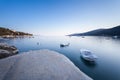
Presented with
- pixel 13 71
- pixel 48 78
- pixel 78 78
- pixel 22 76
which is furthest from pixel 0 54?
pixel 78 78

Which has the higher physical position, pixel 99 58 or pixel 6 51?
pixel 6 51

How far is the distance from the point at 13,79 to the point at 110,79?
17.6 m

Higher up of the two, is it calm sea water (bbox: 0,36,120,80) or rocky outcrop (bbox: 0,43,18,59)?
rocky outcrop (bbox: 0,43,18,59)

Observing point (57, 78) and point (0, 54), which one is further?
point (0, 54)

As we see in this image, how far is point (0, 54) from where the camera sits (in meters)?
28.6

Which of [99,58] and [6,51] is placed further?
[99,58]

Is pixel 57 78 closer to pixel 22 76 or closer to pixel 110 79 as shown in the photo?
pixel 22 76

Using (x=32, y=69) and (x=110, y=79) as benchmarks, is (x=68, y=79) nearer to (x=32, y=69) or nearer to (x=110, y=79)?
(x=32, y=69)

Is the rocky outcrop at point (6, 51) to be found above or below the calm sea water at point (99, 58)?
above

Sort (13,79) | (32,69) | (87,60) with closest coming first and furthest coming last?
1. (13,79)
2. (32,69)
3. (87,60)

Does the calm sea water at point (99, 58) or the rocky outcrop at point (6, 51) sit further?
the rocky outcrop at point (6, 51)

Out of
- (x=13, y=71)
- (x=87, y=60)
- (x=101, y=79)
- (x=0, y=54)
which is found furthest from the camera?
(x=87, y=60)

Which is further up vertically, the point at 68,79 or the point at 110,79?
the point at 68,79

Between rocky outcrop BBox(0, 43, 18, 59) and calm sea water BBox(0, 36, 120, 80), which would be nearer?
calm sea water BBox(0, 36, 120, 80)
